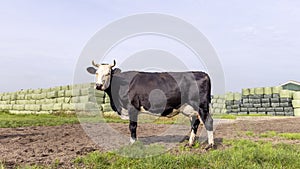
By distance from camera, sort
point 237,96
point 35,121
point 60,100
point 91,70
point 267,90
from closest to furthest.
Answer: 1. point 91,70
2. point 35,121
3. point 60,100
4. point 267,90
5. point 237,96

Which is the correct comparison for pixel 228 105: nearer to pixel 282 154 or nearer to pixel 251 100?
pixel 251 100

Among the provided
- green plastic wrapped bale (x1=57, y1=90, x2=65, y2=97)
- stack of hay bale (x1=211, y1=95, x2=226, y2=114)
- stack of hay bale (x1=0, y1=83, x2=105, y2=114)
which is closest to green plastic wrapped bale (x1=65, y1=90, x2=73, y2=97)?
stack of hay bale (x1=0, y1=83, x2=105, y2=114)

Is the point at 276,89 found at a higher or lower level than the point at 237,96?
higher

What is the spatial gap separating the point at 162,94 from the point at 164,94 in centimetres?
5

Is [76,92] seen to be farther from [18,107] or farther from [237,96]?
[237,96]

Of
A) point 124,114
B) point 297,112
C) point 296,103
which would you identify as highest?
point 296,103

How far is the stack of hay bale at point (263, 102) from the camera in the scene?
2470 cm

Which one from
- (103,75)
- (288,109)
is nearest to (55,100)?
(103,75)

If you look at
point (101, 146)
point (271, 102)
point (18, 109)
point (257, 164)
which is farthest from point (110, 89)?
point (18, 109)

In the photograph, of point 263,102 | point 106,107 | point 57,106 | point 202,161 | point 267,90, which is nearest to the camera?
point 202,161

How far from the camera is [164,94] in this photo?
287 inches

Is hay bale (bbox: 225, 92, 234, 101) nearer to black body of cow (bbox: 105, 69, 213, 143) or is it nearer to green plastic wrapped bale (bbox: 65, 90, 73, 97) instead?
green plastic wrapped bale (bbox: 65, 90, 73, 97)

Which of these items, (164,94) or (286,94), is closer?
(164,94)

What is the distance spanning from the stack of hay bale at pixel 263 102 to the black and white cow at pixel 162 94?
20000 millimetres
